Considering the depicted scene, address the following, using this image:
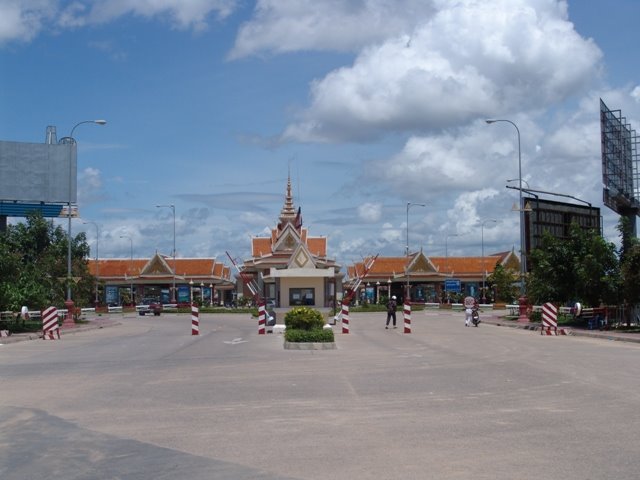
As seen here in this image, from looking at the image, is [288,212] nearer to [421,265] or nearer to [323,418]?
[421,265]

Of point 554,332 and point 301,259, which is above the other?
point 301,259

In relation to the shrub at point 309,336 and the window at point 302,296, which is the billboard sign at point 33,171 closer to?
the window at point 302,296

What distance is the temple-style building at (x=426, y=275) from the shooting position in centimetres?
9275

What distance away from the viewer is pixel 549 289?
4022cm

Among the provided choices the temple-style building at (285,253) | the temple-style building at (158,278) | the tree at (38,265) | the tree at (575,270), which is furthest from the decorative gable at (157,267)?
the tree at (575,270)

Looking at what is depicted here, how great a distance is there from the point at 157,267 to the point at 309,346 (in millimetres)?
69853

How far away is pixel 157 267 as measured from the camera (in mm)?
92000

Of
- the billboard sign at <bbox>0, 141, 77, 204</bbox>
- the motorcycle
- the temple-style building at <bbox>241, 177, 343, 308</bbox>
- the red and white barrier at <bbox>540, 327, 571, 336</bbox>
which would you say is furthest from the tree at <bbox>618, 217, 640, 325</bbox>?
the billboard sign at <bbox>0, 141, 77, 204</bbox>

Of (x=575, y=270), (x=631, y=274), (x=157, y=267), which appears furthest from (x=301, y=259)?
(x=157, y=267)

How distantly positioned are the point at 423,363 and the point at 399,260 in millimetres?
78881

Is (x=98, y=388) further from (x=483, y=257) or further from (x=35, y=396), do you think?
(x=483, y=257)

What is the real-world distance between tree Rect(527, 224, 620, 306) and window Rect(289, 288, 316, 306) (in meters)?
12.1

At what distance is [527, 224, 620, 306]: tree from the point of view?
36.3m

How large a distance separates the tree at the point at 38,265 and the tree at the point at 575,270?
2537 centimetres
